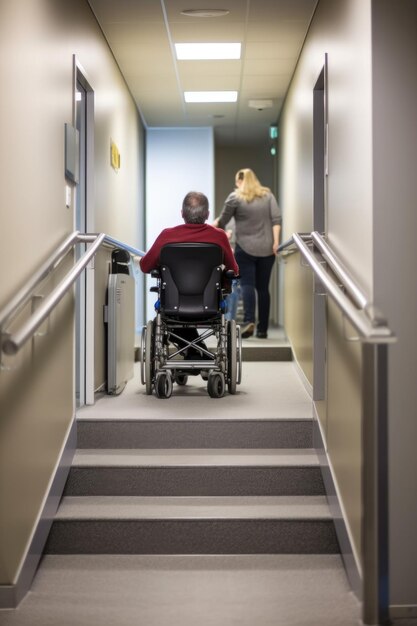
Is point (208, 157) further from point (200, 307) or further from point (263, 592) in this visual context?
point (263, 592)

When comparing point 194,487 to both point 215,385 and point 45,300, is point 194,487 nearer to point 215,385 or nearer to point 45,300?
point 215,385

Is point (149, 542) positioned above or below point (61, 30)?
below

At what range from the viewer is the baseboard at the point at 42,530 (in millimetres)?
2715

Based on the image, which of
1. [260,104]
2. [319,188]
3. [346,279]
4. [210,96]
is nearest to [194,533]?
[346,279]

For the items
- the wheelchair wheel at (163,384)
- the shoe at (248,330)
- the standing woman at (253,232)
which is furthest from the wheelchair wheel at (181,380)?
the shoe at (248,330)

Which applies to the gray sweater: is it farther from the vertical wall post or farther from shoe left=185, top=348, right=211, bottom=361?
the vertical wall post

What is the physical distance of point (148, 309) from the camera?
8.91 metres

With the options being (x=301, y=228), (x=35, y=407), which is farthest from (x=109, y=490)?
(x=301, y=228)

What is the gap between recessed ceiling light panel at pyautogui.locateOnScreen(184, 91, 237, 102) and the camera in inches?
282

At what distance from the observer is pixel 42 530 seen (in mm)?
3145

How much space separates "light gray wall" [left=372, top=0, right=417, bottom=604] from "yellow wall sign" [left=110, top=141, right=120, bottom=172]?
10.3ft

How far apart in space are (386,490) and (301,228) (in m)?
3.46

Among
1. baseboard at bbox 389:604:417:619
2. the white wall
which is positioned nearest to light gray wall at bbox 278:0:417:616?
baseboard at bbox 389:604:417:619

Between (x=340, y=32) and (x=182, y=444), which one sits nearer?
(x=340, y=32)
